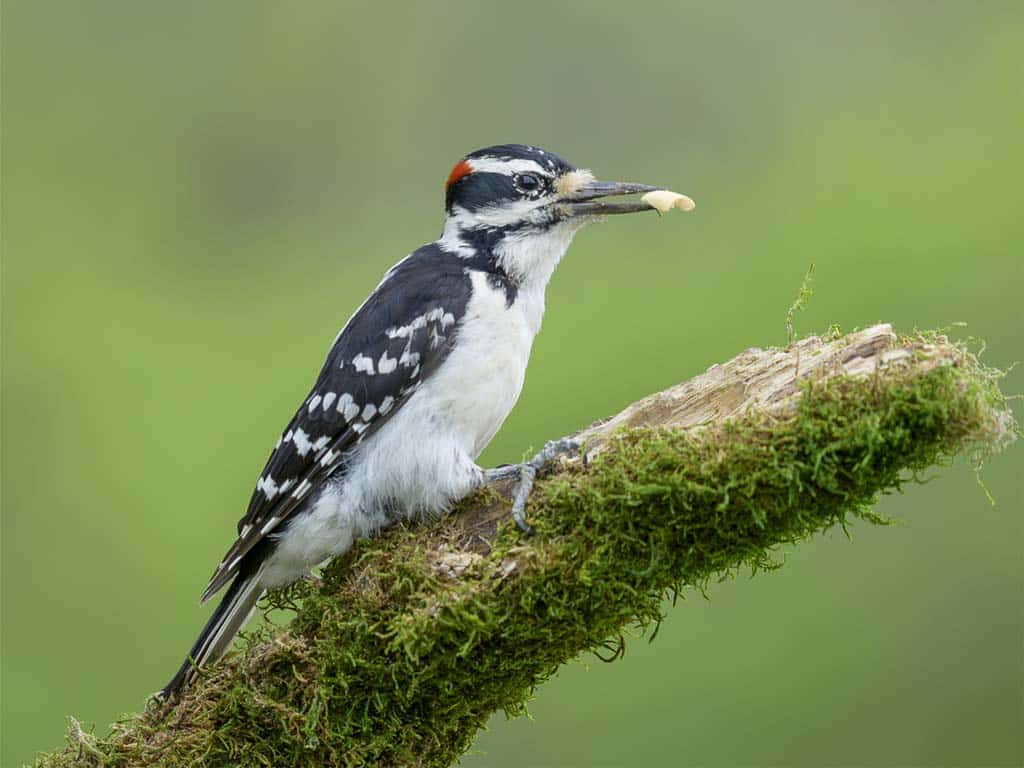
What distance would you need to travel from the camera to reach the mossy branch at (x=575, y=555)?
2445 mm

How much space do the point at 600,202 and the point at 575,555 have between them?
1343 mm

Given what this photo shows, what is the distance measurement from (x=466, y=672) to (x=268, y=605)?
2.88 feet

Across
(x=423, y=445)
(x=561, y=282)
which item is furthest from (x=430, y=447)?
(x=561, y=282)

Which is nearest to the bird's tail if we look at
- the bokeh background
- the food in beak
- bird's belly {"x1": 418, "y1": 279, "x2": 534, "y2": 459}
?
bird's belly {"x1": 418, "y1": 279, "x2": 534, "y2": 459}

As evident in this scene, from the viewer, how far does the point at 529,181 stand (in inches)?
142

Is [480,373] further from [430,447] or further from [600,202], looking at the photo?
[600,202]

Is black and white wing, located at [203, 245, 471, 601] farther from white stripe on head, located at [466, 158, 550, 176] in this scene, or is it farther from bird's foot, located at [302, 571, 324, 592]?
white stripe on head, located at [466, 158, 550, 176]

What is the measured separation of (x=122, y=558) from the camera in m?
7.12

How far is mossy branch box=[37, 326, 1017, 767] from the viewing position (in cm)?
245

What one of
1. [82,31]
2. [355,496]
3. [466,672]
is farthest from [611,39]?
[466,672]

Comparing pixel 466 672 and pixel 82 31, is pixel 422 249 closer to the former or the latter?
pixel 466 672

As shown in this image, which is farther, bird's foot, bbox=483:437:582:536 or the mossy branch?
bird's foot, bbox=483:437:582:536

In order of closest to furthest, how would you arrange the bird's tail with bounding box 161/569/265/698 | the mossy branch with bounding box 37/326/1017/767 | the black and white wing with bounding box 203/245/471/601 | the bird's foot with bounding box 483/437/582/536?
the mossy branch with bounding box 37/326/1017/767 < the bird's foot with bounding box 483/437/582/536 < the bird's tail with bounding box 161/569/265/698 < the black and white wing with bounding box 203/245/471/601

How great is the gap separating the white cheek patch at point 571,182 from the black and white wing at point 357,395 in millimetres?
425
